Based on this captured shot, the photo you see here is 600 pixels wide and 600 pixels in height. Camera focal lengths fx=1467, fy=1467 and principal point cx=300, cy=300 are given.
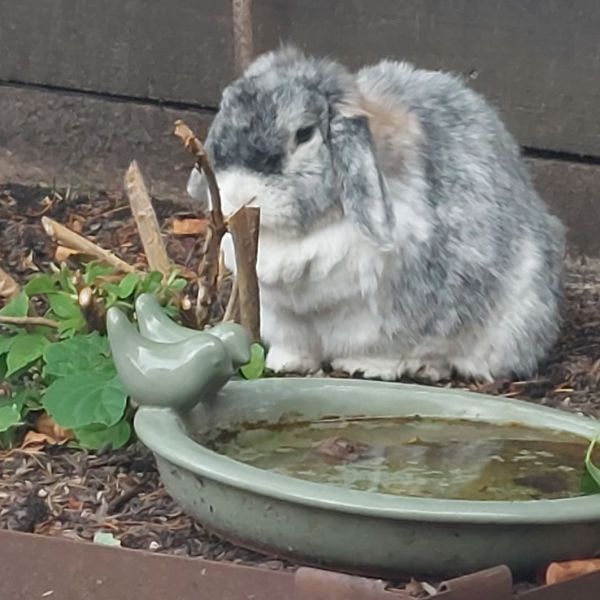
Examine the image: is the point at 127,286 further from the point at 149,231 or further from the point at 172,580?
the point at 172,580

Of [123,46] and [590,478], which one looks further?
[123,46]

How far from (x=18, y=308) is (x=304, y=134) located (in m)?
0.62

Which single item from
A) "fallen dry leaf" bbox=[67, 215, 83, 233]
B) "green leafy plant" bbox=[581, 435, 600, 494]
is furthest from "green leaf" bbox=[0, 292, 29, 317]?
"green leafy plant" bbox=[581, 435, 600, 494]

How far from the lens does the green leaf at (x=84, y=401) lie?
238 centimetres

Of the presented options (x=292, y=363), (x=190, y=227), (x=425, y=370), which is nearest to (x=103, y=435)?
(x=292, y=363)

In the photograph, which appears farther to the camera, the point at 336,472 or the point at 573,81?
the point at 573,81

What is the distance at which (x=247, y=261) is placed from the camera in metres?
2.53

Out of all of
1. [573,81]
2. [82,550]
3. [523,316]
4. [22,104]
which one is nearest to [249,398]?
[82,550]

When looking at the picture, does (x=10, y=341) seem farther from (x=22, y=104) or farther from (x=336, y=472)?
(x=22, y=104)

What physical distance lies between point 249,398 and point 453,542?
19.9 inches

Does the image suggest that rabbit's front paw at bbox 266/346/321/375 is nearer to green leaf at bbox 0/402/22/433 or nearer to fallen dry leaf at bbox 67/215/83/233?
green leaf at bbox 0/402/22/433

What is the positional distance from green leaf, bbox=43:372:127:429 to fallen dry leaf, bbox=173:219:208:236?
1.23m

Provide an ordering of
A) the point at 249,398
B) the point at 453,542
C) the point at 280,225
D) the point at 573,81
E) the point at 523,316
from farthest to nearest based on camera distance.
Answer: the point at 573,81
the point at 523,316
the point at 280,225
the point at 249,398
the point at 453,542

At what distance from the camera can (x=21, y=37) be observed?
386 centimetres
